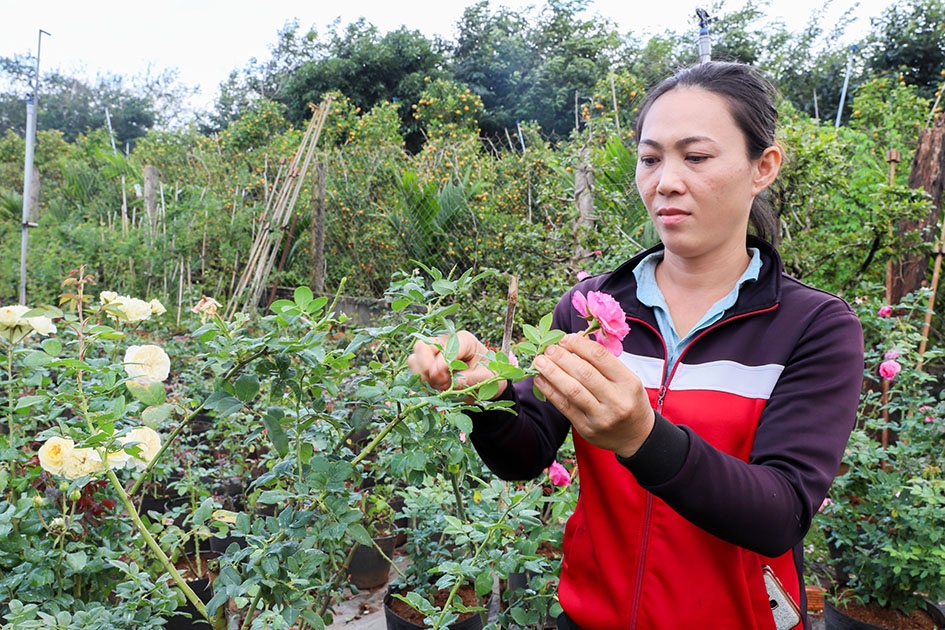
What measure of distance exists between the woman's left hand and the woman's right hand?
0.70 feet

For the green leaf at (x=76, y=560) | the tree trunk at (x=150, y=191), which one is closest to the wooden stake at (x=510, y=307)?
the green leaf at (x=76, y=560)

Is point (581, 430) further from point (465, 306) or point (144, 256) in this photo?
point (144, 256)

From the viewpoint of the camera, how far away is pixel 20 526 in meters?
1.45

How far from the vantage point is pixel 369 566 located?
273 cm

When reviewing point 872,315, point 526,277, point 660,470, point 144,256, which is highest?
point 660,470

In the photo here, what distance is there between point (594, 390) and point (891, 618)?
2.12 metres

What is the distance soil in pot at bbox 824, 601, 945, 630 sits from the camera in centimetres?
222

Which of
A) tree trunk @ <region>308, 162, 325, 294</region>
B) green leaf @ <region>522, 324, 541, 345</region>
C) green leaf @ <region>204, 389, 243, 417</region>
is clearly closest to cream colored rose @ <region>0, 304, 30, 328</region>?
green leaf @ <region>204, 389, 243, 417</region>

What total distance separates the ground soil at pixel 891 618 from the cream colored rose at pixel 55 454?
7.46 ft

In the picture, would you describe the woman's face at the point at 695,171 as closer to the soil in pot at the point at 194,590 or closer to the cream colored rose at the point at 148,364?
the cream colored rose at the point at 148,364

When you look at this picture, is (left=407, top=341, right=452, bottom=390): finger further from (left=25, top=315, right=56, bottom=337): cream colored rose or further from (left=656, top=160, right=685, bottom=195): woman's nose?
(left=25, top=315, right=56, bottom=337): cream colored rose

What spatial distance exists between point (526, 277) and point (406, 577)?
75.7 inches

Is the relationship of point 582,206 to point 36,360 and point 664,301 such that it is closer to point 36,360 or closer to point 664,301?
point 664,301

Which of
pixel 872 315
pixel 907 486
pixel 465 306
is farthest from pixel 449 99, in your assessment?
pixel 907 486
